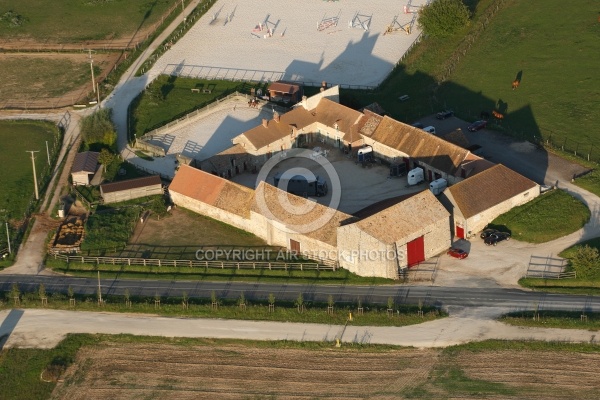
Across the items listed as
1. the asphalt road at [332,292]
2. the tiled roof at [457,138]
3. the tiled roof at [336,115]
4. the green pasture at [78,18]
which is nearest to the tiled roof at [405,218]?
the asphalt road at [332,292]

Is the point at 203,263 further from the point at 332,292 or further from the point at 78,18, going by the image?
the point at 78,18

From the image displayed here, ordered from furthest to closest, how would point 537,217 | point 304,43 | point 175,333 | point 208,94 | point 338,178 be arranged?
point 304,43
point 208,94
point 338,178
point 537,217
point 175,333

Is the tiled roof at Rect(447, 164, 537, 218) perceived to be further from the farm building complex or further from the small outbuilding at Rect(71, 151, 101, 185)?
the small outbuilding at Rect(71, 151, 101, 185)

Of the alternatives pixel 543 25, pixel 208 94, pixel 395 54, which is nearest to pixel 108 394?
pixel 208 94

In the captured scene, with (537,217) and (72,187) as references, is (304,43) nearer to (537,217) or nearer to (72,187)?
(72,187)

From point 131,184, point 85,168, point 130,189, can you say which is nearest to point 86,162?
point 85,168
